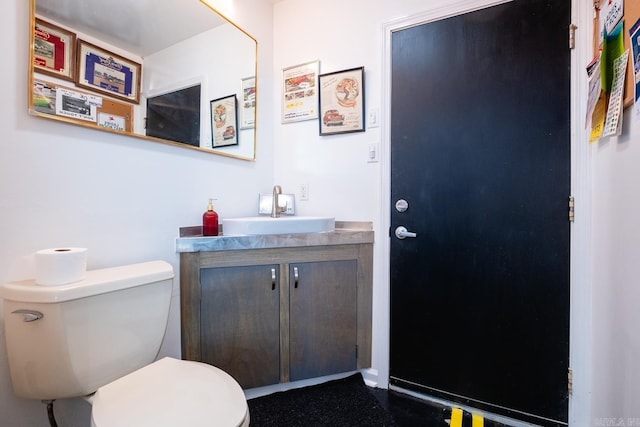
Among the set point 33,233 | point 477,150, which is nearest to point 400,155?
point 477,150

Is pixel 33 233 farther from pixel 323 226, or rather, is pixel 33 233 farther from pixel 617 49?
pixel 617 49

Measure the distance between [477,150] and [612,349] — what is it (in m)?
0.93

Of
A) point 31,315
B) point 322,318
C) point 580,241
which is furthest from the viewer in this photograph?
point 322,318

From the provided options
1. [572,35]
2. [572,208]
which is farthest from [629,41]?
[572,208]

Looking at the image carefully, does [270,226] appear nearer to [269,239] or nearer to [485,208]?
[269,239]

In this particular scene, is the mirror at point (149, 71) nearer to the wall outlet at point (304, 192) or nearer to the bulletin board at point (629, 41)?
the wall outlet at point (304, 192)

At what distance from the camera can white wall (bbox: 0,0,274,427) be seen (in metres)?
0.94

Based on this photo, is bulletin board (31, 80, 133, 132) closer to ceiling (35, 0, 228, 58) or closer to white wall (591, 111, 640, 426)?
ceiling (35, 0, 228, 58)

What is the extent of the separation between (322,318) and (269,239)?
53 centimetres

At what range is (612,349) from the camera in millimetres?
1001

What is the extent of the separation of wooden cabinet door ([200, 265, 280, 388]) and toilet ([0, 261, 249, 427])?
370mm

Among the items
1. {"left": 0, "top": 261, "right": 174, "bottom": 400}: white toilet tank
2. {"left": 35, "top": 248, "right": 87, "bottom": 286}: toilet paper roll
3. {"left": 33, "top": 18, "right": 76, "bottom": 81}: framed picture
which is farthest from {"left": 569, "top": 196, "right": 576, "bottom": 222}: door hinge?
{"left": 33, "top": 18, "right": 76, "bottom": 81}: framed picture

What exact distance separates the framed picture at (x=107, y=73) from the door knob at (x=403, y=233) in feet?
4.63

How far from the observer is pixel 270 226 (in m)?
1.50
